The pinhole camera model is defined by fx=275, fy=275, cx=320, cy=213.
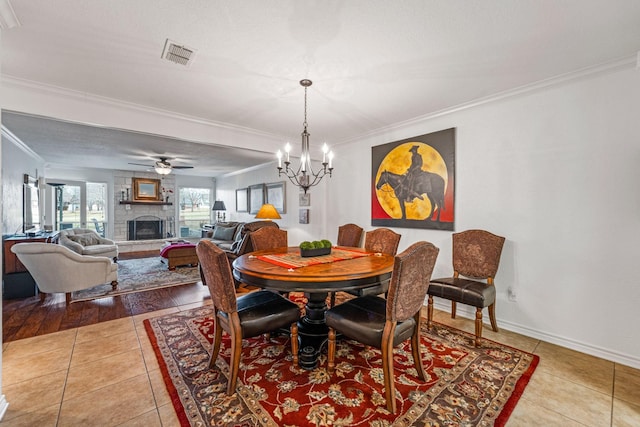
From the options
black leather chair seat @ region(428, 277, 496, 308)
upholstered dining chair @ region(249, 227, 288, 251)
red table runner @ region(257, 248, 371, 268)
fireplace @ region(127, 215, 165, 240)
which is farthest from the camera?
fireplace @ region(127, 215, 165, 240)

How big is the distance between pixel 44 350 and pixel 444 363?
139 inches

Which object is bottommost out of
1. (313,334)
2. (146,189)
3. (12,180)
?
(313,334)

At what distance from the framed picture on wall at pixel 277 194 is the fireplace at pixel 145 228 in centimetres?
424

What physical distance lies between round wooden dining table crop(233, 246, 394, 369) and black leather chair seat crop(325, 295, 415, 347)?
0.66ft

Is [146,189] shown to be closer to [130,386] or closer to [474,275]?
[130,386]

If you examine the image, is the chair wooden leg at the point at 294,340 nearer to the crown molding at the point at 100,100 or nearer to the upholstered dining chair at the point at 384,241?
the upholstered dining chair at the point at 384,241

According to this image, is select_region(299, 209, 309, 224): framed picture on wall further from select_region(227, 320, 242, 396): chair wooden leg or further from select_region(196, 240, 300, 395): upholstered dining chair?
select_region(227, 320, 242, 396): chair wooden leg

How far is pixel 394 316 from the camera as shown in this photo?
1.76 m

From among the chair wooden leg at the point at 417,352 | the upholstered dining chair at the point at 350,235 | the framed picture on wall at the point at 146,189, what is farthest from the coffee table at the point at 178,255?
the chair wooden leg at the point at 417,352

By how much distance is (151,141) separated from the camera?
4.88 metres

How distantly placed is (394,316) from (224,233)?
19.6 feet

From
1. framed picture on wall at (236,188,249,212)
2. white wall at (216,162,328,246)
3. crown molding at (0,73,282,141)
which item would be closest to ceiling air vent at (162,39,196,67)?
crown molding at (0,73,282,141)

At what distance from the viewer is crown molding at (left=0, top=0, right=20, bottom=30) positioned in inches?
64.3

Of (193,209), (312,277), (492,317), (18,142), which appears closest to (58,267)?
(18,142)
